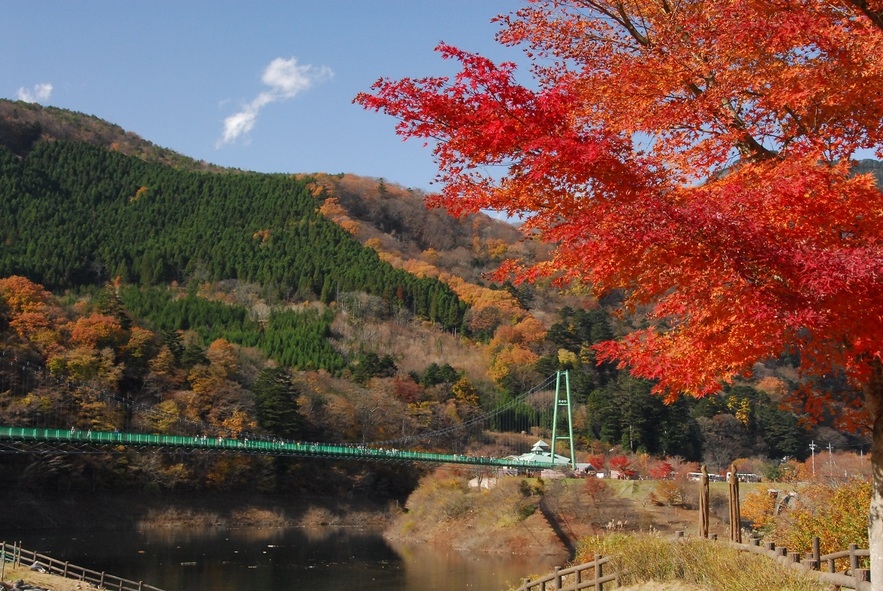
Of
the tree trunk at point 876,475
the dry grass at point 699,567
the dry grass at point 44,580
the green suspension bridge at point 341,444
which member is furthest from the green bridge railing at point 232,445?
the tree trunk at point 876,475

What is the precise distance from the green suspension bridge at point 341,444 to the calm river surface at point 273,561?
361 centimetres

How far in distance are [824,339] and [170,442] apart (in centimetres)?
3664

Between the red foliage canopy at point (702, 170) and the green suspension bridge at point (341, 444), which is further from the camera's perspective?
the green suspension bridge at point (341, 444)

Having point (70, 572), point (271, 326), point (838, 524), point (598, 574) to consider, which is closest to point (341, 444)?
point (271, 326)

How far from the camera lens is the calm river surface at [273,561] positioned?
1019 inches

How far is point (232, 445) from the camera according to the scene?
41781 mm

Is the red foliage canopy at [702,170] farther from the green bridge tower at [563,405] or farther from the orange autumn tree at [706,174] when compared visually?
the green bridge tower at [563,405]

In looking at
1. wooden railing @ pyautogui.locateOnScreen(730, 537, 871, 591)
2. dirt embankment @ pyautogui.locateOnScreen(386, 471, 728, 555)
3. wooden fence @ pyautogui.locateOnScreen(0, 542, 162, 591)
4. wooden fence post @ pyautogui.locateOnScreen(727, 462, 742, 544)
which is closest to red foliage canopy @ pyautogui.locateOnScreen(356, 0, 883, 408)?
wooden railing @ pyautogui.locateOnScreen(730, 537, 871, 591)

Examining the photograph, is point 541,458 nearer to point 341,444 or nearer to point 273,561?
point 341,444

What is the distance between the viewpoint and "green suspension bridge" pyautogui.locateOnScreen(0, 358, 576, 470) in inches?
1423

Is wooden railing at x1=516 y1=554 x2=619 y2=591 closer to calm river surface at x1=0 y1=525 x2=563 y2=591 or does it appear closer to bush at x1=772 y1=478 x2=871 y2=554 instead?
bush at x1=772 y1=478 x2=871 y2=554

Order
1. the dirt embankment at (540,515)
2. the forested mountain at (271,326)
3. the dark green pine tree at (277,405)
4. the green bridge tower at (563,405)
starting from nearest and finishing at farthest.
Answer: the dirt embankment at (540,515)
the forested mountain at (271,326)
the dark green pine tree at (277,405)
the green bridge tower at (563,405)

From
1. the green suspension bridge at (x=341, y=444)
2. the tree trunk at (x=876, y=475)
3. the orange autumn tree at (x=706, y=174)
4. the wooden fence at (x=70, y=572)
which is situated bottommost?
the wooden fence at (x=70, y=572)

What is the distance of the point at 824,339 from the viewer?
6.00 m
